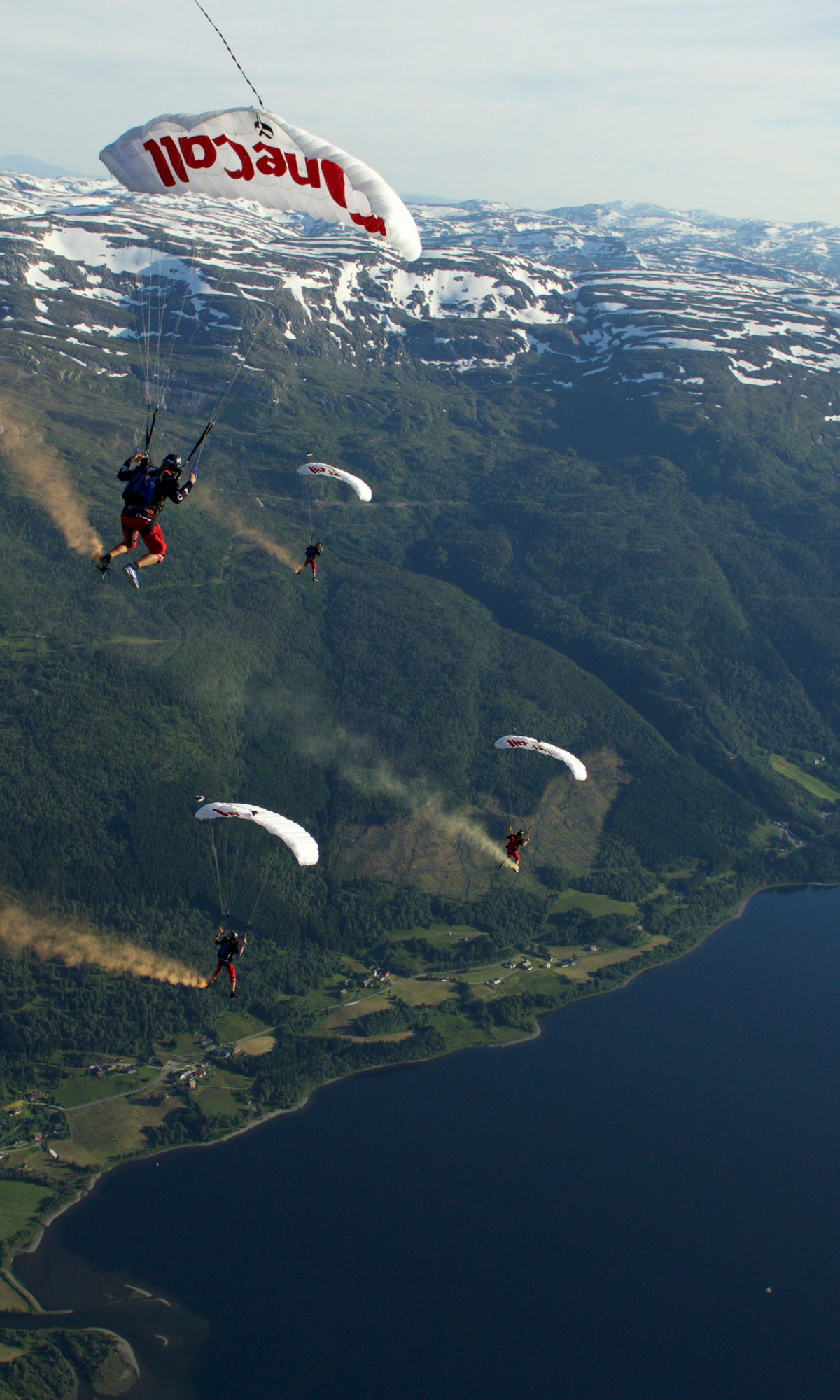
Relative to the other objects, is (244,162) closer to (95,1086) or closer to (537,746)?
(537,746)

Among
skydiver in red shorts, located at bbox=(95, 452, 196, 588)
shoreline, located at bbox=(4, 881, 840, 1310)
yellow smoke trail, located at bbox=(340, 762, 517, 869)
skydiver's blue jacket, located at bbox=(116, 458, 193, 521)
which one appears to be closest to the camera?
skydiver in red shorts, located at bbox=(95, 452, 196, 588)

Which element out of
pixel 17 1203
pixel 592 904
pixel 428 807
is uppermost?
pixel 428 807

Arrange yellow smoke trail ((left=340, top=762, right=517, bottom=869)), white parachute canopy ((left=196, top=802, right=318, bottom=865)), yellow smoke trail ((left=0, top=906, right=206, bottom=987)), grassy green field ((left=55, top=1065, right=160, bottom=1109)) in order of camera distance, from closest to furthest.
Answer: white parachute canopy ((left=196, top=802, right=318, bottom=865)) < grassy green field ((left=55, top=1065, right=160, bottom=1109)) < yellow smoke trail ((left=0, top=906, right=206, bottom=987)) < yellow smoke trail ((left=340, top=762, right=517, bottom=869))

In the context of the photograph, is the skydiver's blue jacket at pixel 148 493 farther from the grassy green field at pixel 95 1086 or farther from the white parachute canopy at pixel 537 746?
the grassy green field at pixel 95 1086

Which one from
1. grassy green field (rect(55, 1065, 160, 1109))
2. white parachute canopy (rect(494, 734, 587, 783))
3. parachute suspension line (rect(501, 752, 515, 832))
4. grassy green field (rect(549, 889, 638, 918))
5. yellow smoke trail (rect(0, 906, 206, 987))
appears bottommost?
grassy green field (rect(55, 1065, 160, 1109))

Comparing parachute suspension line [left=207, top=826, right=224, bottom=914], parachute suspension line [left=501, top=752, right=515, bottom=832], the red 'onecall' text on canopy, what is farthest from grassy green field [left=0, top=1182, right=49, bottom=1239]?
the red 'onecall' text on canopy

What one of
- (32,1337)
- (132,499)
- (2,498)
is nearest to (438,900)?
(32,1337)

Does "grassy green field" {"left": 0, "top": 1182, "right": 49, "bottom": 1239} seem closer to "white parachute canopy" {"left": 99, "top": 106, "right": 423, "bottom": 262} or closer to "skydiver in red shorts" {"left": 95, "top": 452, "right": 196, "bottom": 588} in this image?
"skydiver in red shorts" {"left": 95, "top": 452, "right": 196, "bottom": 588}

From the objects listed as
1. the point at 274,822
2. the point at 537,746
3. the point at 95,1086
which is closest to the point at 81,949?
the point at 95,1086
